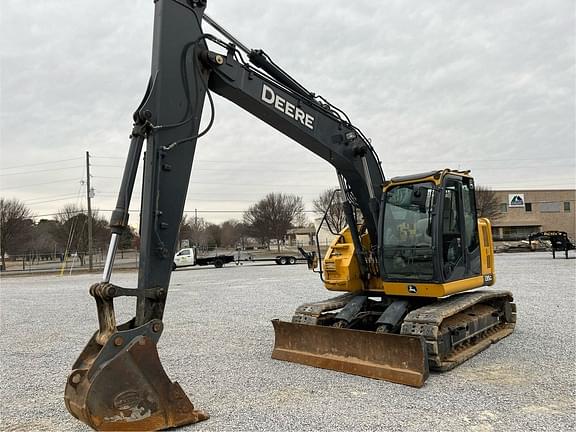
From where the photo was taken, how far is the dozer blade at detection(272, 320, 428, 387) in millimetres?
5363

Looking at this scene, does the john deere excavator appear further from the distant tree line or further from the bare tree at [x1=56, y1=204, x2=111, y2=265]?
the bare tree at [x1=56, y1=204, x2=111, y2=265]

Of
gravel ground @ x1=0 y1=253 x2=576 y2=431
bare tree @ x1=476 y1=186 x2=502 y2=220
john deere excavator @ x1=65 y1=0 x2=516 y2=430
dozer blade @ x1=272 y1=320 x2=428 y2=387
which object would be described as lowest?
gravel ground @ x1=0 y1=253 x2=576 y2=431

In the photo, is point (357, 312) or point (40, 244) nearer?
point (357, 312)

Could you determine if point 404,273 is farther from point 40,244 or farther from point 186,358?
point 40,244

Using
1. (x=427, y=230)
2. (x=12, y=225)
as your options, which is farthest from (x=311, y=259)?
(x=12, y=225)

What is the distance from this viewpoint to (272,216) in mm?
59812

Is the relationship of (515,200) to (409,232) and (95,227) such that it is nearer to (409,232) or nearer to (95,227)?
(95,227)

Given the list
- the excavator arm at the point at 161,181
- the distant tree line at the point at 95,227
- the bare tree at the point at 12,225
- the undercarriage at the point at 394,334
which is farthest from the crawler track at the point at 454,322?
the bare tree at the point at 12,225

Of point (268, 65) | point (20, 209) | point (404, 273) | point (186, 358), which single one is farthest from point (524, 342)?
point (20, 209)

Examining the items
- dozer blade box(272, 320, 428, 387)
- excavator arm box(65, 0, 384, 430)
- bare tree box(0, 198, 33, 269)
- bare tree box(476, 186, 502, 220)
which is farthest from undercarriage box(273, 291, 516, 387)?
bare tree box(476, 186, 502, 220)

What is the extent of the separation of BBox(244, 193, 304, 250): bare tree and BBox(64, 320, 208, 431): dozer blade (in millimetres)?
52755

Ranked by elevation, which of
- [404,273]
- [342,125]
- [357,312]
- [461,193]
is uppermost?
[342,125]

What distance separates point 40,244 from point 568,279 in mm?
54591

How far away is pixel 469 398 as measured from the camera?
15.8 feet
